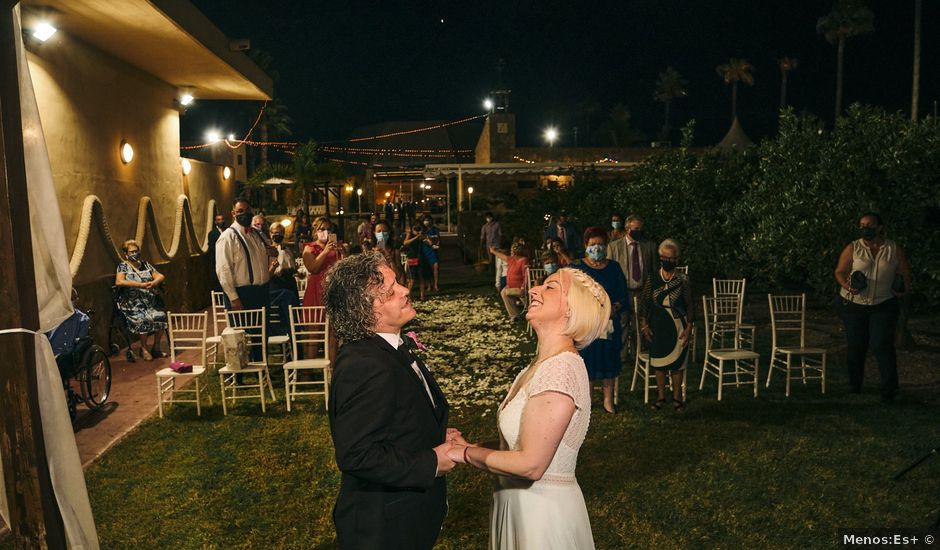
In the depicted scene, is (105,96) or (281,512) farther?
(105,96)

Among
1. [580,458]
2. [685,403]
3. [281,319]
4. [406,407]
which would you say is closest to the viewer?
[406,407]

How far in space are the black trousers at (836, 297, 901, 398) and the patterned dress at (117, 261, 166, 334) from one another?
8581 millimetres

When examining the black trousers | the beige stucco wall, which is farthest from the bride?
the beige stucco wall

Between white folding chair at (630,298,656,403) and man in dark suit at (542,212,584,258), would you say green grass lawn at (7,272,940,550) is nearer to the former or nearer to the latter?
white folding chair at (630,298,656,403)

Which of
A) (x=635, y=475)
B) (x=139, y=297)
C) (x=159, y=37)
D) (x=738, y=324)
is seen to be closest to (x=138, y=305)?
(x=139, y=297)

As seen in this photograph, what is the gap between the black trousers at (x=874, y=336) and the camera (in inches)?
297

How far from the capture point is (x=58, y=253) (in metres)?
3.71

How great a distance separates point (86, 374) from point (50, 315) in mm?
4325

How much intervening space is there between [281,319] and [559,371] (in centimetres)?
806

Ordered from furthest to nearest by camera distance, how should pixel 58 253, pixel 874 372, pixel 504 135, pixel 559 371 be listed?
1. pixel 504 135
2. pixel 874 372
3. pixel 58 253
4. pixel 559 371

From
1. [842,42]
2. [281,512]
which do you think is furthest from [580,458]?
[842,42]

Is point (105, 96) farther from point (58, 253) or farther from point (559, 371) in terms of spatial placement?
point (559, 371)

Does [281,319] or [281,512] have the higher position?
[281,319]

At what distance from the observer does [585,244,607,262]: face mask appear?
7340 millimetres
